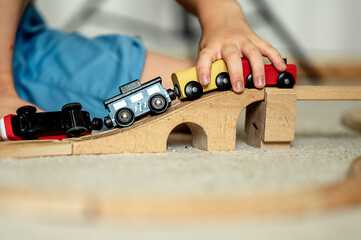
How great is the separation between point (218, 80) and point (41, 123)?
0.33 metres

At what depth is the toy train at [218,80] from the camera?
2.23ft

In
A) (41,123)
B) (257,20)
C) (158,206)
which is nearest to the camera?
(158,206)

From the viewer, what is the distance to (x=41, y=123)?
0.66 metres

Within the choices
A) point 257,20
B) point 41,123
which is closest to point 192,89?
point 41,123

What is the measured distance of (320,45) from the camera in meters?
2.79

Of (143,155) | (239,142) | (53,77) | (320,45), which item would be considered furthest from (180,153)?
(320,45)

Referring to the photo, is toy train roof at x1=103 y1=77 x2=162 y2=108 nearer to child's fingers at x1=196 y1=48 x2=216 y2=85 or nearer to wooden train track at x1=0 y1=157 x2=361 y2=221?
child's fingers at x1=196 y1=48 x2=216 y2=85

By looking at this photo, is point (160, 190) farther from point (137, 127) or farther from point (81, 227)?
point (137, 127)

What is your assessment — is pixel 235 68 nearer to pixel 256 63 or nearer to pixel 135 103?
pixel 256 63

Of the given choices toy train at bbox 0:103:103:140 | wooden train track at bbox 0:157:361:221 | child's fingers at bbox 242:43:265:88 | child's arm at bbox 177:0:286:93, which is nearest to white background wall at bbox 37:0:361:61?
child's arm at bbox 177:0:286:93

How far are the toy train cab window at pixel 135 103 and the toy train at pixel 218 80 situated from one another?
3 centimetres

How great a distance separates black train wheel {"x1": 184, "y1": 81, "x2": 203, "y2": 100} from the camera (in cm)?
68

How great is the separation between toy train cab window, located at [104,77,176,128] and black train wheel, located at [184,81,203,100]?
1.4 inches

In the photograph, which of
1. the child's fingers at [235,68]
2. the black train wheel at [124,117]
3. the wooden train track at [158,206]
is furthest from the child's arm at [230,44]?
the wooden train track at [158,206]
